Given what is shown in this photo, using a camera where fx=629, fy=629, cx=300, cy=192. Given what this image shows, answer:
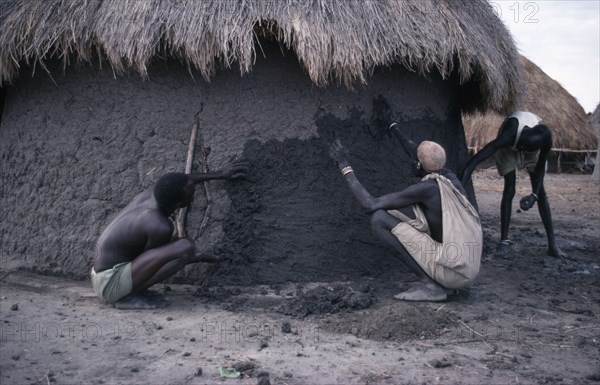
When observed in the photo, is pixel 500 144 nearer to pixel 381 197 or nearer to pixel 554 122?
pixel 381 197

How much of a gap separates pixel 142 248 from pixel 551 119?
13.3 meters

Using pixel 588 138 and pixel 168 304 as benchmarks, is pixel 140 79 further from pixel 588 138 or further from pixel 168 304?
pixel 588 138

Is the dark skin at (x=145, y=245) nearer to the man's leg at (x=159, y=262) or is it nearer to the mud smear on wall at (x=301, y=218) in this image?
the man's leg at (x=159, y=262)

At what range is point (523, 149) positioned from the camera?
20.2 ft

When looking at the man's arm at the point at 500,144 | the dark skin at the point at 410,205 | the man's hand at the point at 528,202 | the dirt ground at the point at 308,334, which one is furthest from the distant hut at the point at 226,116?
the man's hand at the point at 528,202

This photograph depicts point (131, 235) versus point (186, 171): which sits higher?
point (186, 171)

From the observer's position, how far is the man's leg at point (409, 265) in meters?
4.54

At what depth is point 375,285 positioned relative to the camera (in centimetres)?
493

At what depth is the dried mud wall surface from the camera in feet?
16.3

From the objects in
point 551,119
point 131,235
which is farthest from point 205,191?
point 551,119

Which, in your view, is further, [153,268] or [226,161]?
[226,161]

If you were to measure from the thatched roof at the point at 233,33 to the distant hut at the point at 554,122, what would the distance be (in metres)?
9.87

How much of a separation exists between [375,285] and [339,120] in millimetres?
1351

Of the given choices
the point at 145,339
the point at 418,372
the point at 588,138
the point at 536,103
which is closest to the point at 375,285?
the point at 418,372
